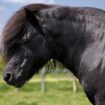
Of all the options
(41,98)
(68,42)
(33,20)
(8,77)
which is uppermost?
(33,20)

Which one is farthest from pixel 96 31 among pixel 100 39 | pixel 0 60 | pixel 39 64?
pixel 0 60

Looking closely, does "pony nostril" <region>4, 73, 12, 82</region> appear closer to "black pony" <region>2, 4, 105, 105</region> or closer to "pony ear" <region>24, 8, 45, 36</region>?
"black pony" <region>2, 4, 105, 105</region>

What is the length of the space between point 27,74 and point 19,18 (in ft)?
1.98

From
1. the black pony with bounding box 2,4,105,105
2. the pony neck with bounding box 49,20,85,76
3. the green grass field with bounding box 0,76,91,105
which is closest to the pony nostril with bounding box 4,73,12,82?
the black pony with bounding box 2,4,105,105

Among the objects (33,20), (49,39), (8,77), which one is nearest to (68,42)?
(49,39)

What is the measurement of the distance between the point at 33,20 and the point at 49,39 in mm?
275

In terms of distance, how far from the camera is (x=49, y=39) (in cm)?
470

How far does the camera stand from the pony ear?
15.4ft

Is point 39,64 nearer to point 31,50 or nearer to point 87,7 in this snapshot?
point 31,50

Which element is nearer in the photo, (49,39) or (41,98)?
(49,39)

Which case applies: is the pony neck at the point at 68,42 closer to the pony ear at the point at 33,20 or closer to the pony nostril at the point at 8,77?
the pony ear at the point at 33,20

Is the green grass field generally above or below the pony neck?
below

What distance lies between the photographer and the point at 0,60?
15.8 ft

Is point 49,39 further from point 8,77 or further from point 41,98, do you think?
point 41,98
